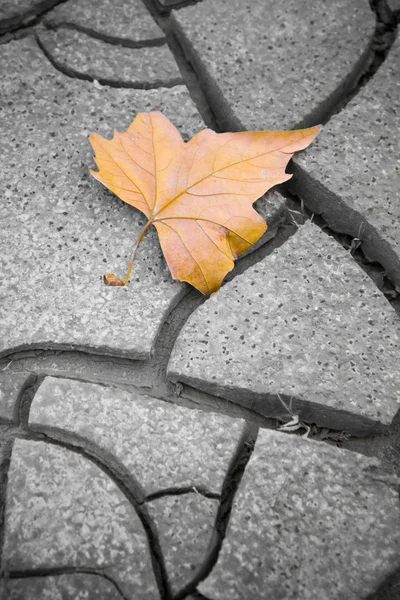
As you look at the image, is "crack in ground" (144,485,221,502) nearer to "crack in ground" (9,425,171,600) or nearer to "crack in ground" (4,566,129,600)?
"crack in ground" (9,425,171,600)

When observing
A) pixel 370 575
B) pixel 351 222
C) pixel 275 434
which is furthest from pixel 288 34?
pixel 370 575

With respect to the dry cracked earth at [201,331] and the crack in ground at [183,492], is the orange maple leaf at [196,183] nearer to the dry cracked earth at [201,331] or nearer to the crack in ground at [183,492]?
the dry cracked earth at [201,331]

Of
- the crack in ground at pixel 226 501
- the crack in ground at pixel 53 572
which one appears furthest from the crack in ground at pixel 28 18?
the crack in ground at pixel 53 572

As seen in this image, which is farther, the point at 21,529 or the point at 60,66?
the point at 60,66

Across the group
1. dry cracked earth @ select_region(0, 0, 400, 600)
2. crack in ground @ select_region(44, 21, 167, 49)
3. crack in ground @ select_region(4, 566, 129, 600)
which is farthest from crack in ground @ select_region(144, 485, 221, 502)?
crack in ground @ select_region(44, 21, 167, 49)

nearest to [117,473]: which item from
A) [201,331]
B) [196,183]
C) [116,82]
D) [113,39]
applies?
[201,331]

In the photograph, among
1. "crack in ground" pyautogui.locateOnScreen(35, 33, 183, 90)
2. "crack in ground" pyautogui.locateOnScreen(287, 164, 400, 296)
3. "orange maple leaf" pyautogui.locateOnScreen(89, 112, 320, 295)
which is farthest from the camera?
"crack in ground" pyautogui.locateOnScreen(35, 33, 183, 90)

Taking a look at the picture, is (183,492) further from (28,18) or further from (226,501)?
(28,18)

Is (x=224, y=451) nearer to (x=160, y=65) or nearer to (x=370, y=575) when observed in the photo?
(x=370, y=575)
